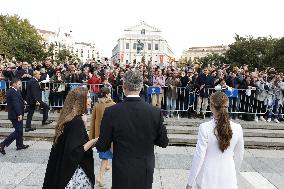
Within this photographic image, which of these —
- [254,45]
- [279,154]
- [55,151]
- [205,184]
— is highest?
[254,45]

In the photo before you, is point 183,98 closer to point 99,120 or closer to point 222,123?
point 99,120

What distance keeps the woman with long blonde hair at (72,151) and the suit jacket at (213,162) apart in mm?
1121

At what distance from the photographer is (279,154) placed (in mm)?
9789

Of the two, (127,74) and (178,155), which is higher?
(127,74)

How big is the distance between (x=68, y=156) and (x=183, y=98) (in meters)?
9.65

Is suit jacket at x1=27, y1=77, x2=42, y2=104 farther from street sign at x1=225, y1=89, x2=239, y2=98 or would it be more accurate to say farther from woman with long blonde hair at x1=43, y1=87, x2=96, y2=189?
woman with long blonde hair at x1=43, y1=87, x2=96, y2=189

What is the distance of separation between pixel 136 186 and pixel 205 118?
9788mm

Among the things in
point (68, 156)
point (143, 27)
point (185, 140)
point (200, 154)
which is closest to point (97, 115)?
point (68, 156)

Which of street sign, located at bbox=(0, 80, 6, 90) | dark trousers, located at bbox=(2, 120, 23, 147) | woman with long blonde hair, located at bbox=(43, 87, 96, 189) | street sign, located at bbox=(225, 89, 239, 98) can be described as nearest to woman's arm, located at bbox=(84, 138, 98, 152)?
woman with long blonde hair, located at bbox=(43, 87, 96, 189)

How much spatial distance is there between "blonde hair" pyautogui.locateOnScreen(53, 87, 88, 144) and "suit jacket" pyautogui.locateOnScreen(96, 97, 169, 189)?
0.61m

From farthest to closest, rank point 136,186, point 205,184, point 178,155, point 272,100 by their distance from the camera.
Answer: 1. point 272,100
2. point 178,155
3. point 205,184
4. point 136,186

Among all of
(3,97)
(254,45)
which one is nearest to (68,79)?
(3,97)

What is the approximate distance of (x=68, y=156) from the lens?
12.3 feet

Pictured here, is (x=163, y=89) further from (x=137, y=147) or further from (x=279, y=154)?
(x=137, y=147)
